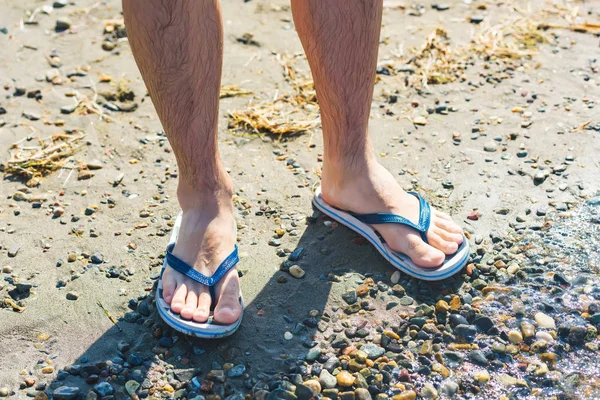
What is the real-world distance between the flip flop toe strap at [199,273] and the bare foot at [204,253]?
2cm

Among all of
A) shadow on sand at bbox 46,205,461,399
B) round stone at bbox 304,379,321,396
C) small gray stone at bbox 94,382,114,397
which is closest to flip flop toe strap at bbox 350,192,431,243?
shadow on sand at bbox 46,205,461,399

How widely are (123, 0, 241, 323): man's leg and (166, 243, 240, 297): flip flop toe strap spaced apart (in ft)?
0.07

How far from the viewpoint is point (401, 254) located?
2.77 m

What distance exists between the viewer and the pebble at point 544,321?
8.43ft

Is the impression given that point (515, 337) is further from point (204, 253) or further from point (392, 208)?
point (204, 253)

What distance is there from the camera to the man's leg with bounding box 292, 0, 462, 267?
2.54 metres

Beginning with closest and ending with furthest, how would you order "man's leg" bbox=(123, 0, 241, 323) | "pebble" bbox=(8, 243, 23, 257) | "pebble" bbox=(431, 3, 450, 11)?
"man's leg" bbox=(123, 0, 241, 323) < "pebble" bbox=(8, 243, 23, 257) < "pebble" bbox=(431, 3, 450, 11)

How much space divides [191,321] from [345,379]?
59 cm

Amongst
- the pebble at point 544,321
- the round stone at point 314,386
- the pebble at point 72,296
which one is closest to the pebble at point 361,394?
the round stone at point 314,386

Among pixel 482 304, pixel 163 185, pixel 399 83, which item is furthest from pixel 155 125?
pixel 482 304

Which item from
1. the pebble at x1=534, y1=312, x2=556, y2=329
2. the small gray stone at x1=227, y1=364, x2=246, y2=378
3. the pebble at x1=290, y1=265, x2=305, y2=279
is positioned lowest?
the small gray stone at x1=227, y1=364, x2=246, y2=378

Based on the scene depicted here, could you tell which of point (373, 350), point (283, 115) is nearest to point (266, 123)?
point (283, 115)

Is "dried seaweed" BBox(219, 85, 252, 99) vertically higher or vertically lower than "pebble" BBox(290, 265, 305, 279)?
higher

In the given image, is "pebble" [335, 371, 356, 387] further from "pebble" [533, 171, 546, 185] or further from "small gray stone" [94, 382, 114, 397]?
"pebble" [533, 171, 546, 185]
